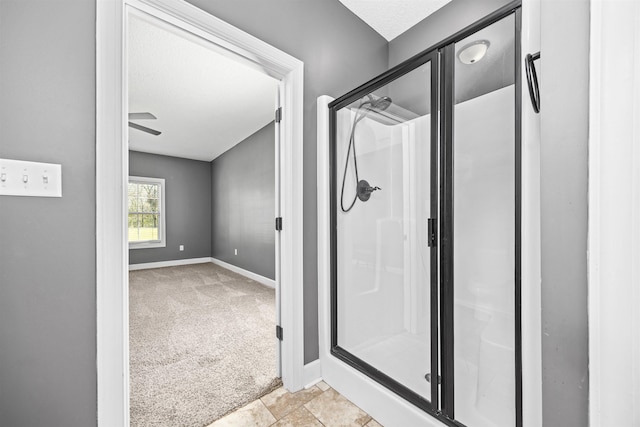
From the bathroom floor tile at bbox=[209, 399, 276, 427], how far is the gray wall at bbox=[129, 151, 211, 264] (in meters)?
5.16

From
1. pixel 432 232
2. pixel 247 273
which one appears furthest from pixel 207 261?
pixel 432 232

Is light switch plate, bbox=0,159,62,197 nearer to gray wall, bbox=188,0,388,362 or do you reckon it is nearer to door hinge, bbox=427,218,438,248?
gray wall, bbox=188,0,388,362

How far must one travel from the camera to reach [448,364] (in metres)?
1.15

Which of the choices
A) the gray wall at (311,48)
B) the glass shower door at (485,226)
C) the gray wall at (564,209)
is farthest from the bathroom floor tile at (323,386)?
the gray wall at (564,209)

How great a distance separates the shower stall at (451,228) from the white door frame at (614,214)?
55cm

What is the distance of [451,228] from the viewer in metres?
1.15

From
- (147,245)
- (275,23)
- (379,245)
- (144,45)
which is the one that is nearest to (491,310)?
(379,245)

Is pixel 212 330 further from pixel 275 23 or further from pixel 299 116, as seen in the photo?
pixel 275 23

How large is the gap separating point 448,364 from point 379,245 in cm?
66

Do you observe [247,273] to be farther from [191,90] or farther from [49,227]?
[49,227]

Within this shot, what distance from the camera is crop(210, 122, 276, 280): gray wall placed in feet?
14.5

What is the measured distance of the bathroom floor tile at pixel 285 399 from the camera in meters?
1.45

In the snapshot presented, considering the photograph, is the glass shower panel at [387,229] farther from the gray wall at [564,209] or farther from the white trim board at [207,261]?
the white trim board at [207,261]

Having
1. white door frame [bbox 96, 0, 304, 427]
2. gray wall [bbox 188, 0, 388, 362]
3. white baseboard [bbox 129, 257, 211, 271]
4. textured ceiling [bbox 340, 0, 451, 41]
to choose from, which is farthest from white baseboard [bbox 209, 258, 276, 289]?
textured ceiling [bbox 340, 0, 451, 41]
